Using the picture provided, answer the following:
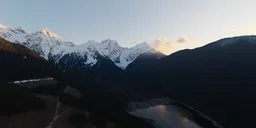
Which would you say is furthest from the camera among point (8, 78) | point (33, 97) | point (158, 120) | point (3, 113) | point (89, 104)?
point (158, 120)

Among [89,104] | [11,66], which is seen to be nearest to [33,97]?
[89,104]

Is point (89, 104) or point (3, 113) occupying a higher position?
point (89, 104)

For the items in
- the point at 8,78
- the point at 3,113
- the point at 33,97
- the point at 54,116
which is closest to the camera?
the point at 3,113

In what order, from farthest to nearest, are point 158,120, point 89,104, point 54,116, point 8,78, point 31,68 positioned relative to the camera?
point 31,68, point 158,120, point 8,78, point 89,104, point 54,116

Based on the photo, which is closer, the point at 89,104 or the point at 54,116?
the point at 54,116

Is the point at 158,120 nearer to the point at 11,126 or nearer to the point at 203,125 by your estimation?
the point at 203,125

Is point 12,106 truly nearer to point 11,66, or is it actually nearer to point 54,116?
point 54,116

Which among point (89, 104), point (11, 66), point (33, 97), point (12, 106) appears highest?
point (11, 66)

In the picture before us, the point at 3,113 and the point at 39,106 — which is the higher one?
the point at 39,106

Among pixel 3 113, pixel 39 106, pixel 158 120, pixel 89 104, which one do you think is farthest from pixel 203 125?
pixel 3 113
